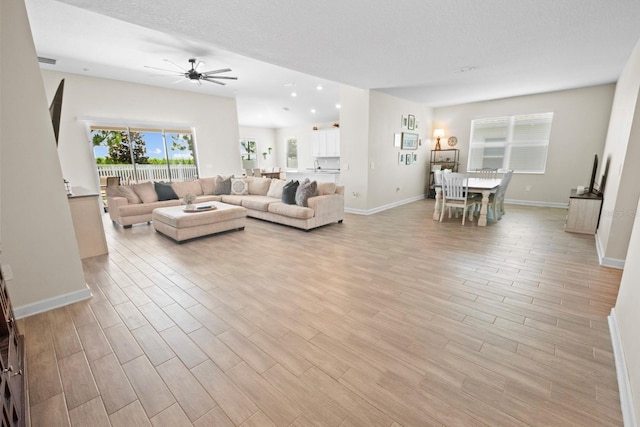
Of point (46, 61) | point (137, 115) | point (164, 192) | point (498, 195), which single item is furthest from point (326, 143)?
point (46, 61)

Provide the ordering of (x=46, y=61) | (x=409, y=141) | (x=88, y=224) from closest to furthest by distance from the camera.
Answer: (x=88, y=224), (x=46, y=61), (x=409, y=141)

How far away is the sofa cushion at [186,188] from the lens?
6.00 metres

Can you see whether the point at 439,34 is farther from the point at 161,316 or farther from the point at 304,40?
the point at 161,316

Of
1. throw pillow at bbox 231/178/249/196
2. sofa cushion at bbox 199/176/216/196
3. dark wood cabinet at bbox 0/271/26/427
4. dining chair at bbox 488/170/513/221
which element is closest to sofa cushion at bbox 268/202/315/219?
throw pillow at bbox 231/178/249/196

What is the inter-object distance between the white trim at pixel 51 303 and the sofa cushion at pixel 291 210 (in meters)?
2.84

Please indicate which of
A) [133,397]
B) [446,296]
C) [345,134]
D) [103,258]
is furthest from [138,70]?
[446,296]

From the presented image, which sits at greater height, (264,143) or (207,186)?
(264,143)

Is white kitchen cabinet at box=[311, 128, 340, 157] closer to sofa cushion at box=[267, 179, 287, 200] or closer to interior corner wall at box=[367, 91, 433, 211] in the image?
interior corner wall at box=[367, 91, 433, 211]

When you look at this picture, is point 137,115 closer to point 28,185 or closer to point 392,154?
point 28,185

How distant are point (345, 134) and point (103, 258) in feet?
16.0

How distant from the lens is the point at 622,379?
1484mm

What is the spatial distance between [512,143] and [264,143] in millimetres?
9065

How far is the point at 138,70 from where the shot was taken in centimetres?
516

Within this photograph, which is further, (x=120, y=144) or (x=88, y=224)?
(x=120, y=144)
